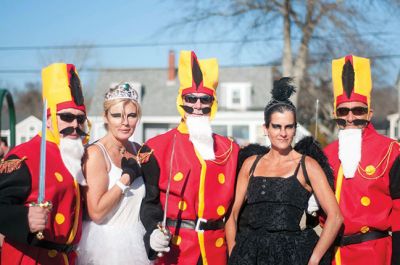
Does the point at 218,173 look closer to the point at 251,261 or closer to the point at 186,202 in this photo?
the point at 186,202

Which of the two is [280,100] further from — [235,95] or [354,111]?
[235,95]

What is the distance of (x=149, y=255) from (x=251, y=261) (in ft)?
2.42

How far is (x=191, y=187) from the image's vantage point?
4.25 metres

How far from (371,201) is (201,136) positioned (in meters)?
1.41

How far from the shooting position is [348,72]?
4.66m

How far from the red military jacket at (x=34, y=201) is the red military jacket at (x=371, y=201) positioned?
2020 millimetres

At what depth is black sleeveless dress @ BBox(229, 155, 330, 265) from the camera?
3781mm

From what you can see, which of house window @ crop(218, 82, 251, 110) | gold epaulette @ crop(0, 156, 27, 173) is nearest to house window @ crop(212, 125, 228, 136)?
house window @ crop(218, 82, 251, 110)

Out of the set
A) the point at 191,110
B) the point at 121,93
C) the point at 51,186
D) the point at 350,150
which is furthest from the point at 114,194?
the point at 350,150

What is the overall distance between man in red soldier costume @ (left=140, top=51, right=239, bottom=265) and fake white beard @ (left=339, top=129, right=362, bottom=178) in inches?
33.8

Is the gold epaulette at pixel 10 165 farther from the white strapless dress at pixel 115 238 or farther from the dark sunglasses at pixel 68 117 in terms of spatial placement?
the white strapless dress at pixel 115 238

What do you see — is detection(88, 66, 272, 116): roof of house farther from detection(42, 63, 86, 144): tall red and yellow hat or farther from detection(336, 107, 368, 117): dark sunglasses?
detection(42, 63, 86, 144): tall red and yellow hat

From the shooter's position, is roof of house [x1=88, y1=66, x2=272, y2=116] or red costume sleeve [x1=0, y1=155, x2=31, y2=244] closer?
red costume sleeve [x1=0, y1=155, x2=31, y2=244]

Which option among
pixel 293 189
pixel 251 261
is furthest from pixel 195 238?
pixel 293 189
